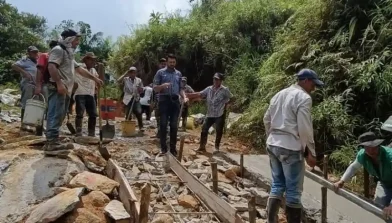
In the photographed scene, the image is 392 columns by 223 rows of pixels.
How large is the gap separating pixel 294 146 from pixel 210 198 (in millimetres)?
1363

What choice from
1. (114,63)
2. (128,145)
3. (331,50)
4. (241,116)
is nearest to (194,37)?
(114,63)

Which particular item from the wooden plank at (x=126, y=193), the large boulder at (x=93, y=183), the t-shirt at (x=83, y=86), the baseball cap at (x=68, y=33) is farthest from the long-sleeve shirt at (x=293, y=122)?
the t-shirt at (x=83, y=86)

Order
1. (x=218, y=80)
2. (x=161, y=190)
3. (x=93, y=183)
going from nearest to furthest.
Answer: (x=93, y=183) → (x=161, y=190) → (x=218, y=80)

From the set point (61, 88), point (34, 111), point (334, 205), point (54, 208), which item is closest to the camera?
point (54, 208)

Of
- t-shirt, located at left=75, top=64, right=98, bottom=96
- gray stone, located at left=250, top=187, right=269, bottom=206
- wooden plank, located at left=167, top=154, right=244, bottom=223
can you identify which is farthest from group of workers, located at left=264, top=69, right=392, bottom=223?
t-shirt, located at left=75, top=64, right=98, bottom=96

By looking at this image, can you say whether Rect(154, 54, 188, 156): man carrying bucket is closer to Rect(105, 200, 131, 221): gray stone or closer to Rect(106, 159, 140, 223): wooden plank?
Rect(106, 159, 140, 223): wooden plank

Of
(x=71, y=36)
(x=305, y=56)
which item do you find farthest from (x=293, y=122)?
(x=305, y=56)

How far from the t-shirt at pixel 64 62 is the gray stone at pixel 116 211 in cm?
178

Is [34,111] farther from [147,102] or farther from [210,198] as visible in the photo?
[147,102]

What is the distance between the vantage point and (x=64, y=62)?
546 cm

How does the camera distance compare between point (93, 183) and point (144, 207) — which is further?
point (93, 183)

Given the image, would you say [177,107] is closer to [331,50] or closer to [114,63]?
[331,50]

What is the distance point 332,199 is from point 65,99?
3.60m

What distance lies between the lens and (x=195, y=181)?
573 cm
